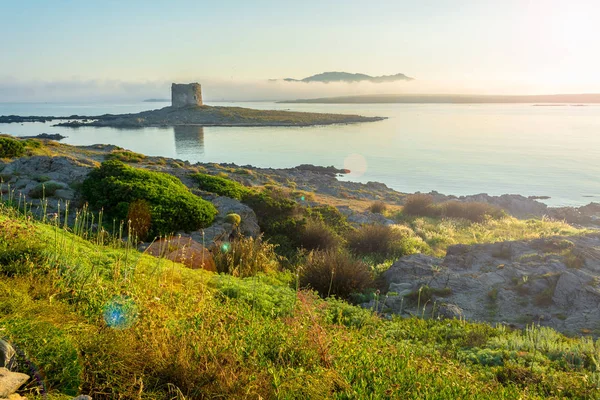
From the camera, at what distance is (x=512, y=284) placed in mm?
9898

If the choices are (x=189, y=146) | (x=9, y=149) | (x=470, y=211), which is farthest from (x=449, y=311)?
(x=189, y=146)

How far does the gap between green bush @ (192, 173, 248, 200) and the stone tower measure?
16070 cm

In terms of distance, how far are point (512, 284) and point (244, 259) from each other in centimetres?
641

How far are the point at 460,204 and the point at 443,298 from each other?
18946mm

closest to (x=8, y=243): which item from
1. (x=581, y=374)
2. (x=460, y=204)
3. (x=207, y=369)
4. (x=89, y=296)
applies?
(x=89, y=296)

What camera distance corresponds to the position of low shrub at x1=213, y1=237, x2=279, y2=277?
1033 cm

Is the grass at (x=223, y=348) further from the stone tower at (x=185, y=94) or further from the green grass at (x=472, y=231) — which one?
the stone tower at (x=185, y=94)

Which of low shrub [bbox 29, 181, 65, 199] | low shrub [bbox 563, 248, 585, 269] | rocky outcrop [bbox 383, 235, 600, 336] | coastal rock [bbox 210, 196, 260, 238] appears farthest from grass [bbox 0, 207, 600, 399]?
low shrub [bbox 29, 181, 65, 199]

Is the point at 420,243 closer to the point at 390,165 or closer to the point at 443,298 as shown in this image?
the point at 443,298

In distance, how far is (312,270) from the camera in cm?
1007

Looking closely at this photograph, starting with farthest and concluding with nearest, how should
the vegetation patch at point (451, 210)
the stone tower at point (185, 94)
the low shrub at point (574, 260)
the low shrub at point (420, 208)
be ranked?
the stone tower at point (185, 94), the low shrub at point (420, 208), the vegetation patch at point (451, 210), the low shrub at point (574, 260)

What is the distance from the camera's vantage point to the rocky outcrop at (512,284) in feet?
27.8

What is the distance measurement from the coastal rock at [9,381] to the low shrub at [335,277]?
6.65 metres

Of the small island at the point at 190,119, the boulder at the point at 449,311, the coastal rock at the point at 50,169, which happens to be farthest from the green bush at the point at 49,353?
the small island at the point at 190,119
